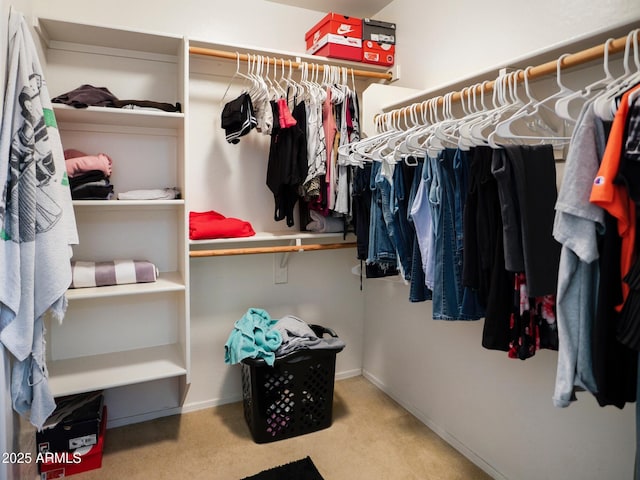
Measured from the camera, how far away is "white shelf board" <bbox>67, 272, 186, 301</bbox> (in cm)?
186

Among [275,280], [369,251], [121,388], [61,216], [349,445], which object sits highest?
[61,216]

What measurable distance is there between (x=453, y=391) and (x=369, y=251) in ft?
2.86

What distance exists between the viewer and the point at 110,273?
6.56 feet

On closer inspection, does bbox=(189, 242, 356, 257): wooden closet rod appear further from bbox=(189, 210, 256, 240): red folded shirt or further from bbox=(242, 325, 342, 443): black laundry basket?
bbox=(242, 325, 342, 443): black laundry basket

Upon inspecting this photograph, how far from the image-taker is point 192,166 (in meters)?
2.38

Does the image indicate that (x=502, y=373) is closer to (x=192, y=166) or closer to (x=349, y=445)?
(x=349, y=445)

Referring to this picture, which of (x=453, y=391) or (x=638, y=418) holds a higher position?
(x=638, y=418)

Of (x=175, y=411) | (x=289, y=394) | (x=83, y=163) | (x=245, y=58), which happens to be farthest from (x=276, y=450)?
(x=245, y=58)

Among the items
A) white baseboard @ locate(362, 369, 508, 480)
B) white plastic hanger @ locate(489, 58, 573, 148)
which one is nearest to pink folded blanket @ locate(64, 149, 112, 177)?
white plastic hanger @ locate(489, 58, 573, 148)

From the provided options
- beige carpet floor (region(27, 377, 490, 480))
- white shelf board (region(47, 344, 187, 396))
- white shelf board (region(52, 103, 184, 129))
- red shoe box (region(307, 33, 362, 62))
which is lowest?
beige carpet floor (region(27, 377, 490, 480))

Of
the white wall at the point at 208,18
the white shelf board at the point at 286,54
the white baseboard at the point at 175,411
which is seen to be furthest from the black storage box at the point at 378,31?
the white baseboard at the point at 175,411

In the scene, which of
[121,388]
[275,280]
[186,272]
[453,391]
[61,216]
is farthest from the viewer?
[275,280]

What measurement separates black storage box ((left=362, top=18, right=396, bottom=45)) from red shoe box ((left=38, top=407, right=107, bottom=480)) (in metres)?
2.56

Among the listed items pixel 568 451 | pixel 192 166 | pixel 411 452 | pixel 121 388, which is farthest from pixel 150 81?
pixel 568 451
